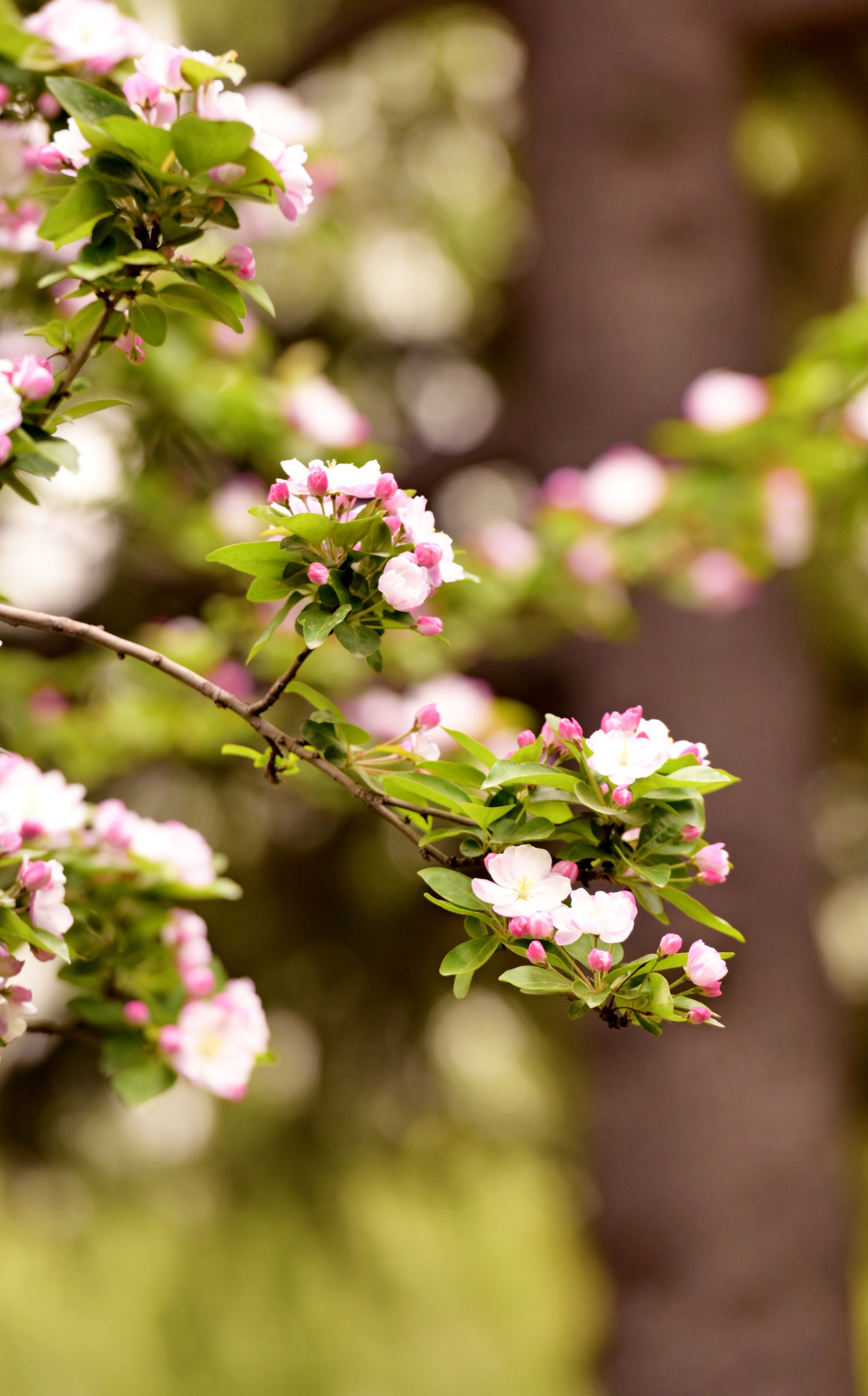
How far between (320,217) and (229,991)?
1.58m

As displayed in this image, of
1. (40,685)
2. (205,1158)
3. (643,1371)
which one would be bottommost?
(205,1158)

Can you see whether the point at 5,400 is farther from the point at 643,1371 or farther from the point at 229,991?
the point at 643,1371

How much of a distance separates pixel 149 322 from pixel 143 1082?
64cm

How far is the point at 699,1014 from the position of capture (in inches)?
24.2

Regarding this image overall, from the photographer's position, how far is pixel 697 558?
2.08 metres

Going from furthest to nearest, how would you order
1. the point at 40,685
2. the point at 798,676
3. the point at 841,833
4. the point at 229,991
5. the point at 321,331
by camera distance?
the point at 841,833, the point at 321,331, the point at 798,676, the point at 40,685, the point at 229,991

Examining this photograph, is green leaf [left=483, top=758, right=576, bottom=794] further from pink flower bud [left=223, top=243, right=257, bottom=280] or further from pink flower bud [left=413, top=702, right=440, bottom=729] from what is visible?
pink flower bud [left=223, top=243, right=257, bottom=280]

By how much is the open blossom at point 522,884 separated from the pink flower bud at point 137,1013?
47 cm

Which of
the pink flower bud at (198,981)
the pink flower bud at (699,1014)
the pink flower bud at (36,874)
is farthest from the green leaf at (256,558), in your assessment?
the pink flower bud at (198,981)

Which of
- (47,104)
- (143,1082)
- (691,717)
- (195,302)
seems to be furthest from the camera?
(691,717)

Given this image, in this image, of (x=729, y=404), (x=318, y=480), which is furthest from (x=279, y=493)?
(x=729, y=404)

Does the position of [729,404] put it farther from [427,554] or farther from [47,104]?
[427,554]

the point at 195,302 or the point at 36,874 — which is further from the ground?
the point at 195,302

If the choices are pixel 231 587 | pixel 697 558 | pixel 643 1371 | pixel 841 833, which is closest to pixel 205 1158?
pixel 643 1371
